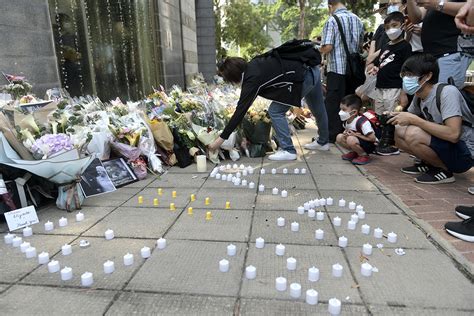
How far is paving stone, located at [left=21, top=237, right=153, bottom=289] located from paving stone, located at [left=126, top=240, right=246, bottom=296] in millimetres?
105

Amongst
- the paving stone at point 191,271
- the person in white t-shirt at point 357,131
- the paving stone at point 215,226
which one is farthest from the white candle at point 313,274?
the person in white t-shirt at point 357,131

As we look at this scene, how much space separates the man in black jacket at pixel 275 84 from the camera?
4555mm

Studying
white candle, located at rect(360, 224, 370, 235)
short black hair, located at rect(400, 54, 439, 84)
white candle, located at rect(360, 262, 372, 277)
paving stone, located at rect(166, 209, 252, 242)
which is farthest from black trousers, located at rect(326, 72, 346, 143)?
white candle, located at rect(360, 262, 372, 277)

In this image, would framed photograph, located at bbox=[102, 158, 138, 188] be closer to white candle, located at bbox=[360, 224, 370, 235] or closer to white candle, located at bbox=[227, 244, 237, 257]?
white candle, located at bbox=[227, 244, 237, 257]

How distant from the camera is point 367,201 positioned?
3555 mm

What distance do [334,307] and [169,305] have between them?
2.96ft

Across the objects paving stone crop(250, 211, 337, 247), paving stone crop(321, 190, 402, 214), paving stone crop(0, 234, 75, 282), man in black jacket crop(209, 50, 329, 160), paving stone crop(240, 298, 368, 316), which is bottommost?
paving stone crop(321, 190, 402, 214)

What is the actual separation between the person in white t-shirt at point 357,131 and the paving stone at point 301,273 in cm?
273

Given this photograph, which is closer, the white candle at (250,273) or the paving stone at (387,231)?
the white candle at (250,273)

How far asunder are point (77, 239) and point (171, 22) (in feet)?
29.8

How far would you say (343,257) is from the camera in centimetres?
246

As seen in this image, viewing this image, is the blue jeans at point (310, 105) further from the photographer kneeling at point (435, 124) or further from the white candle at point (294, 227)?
the white candle at point (294, 227)

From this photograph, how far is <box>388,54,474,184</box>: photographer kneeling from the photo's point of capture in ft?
11.7

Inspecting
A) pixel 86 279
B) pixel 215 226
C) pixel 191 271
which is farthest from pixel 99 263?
pixel 215 226
